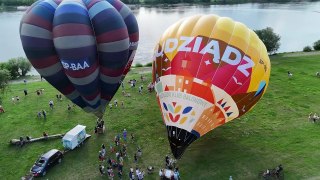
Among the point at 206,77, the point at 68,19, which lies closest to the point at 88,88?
the point at 68,19

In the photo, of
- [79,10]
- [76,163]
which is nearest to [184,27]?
[79,10]

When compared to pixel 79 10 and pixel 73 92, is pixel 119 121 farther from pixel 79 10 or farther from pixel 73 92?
pixel 79 10

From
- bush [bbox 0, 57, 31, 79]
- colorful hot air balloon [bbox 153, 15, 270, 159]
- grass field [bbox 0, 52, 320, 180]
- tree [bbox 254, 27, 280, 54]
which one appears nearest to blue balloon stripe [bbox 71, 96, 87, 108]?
grass field [bbox 0, 52, 320, 180]

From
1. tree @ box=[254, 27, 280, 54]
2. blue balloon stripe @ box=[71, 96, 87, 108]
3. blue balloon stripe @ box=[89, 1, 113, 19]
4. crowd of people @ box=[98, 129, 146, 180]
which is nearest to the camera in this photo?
crowd of people @ box=[98, 129, 146, 180]

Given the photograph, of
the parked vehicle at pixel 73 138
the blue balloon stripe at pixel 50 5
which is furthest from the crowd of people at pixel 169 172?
the blue balloon stripe at pixel 50 5

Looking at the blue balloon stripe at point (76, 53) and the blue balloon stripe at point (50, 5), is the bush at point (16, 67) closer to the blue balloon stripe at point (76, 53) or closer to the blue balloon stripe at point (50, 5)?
the blue balloon stripe at point (50, 5)

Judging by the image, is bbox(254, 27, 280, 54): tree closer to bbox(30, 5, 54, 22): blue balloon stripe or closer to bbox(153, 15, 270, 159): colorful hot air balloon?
bbox(153, 15, 270, 159): colorful hot air balloon
